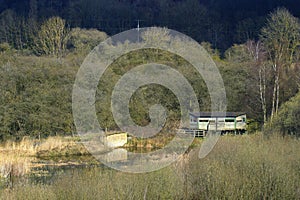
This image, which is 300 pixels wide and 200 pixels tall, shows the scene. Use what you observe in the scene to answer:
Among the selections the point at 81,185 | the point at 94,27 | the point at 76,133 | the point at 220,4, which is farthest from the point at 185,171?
the point at 220,4

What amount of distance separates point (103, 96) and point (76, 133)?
3019 mm

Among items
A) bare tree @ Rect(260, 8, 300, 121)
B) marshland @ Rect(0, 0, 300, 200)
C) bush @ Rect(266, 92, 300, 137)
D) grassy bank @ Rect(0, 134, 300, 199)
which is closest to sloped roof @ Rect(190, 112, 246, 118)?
marshland @ Rect(0, 0, 300, 200)

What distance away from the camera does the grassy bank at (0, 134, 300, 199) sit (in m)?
8.00

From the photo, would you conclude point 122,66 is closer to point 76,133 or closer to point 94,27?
point 76,133

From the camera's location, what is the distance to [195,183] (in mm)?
9102

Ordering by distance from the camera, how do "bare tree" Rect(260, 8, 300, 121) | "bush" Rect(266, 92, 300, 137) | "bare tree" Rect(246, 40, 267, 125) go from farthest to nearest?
"bare tree" Rect(260, 8, 300, 121) → "bare tree" Rect(246, 40, 267, 125) → "bush" Rect(266, 92, 300, 137)

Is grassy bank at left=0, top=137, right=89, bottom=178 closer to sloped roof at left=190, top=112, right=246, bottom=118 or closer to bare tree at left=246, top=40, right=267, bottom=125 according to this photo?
sloped roof at left=190, top=112, right=246, bottom=118

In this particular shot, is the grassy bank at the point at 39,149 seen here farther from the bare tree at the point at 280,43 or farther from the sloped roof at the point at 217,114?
the bare tree at the point at 280,43

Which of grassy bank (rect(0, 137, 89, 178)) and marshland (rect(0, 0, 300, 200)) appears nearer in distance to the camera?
marshland (rect(0, 0, 300, 200))

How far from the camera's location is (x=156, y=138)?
74.0 ft

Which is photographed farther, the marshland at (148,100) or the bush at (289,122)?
the bush at (289,122)

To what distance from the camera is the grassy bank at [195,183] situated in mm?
8000

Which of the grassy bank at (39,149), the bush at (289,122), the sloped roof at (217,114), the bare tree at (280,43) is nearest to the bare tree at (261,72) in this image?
the bare tree at (280,43)

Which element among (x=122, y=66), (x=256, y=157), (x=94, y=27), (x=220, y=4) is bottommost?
(x=256, y=157)
